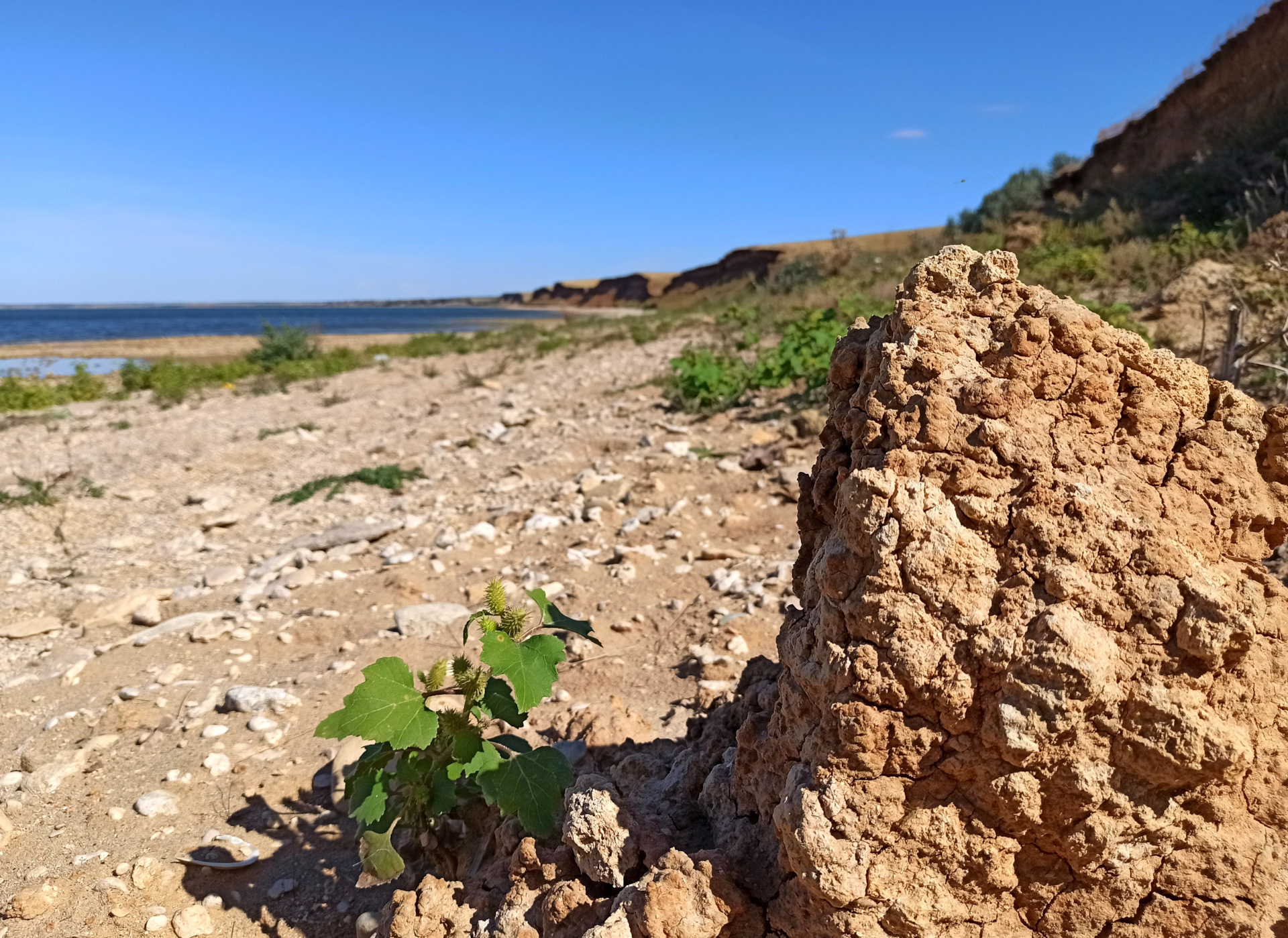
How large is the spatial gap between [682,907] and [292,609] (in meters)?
3.29

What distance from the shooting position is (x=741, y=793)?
5.72 ft

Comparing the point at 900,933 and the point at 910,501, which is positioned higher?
the point at 910,501

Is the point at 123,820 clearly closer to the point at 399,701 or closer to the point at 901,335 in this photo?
the point at 399,701

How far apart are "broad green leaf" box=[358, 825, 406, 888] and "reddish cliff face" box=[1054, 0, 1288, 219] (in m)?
12.7

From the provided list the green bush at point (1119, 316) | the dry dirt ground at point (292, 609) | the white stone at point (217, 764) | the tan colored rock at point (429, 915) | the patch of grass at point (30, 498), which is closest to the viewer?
the tan colored rock at point (429, 915)

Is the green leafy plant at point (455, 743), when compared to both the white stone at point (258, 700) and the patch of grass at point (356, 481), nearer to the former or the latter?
the white stone at point (258, 700)

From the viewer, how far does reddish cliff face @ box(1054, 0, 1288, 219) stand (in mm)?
11828

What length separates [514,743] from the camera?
204 centimetres

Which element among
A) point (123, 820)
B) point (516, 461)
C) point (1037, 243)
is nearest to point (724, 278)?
point (1037, 243)

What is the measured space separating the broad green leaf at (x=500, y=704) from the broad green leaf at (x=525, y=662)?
0.54 ft

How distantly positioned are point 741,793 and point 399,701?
79 cm

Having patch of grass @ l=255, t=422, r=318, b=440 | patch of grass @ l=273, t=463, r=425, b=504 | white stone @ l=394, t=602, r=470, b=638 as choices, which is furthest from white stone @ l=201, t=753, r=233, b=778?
patch of grass @ l=255, t=422, r=318, b=440

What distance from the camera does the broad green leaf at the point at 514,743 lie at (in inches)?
79.2

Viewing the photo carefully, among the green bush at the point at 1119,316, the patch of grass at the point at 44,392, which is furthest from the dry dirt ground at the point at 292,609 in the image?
the patch of grass at the point at 44,392
